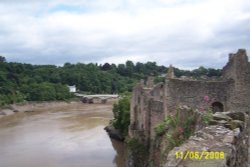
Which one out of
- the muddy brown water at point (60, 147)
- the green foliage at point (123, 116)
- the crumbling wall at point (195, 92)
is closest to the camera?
the crumbling wall at point (195, 92)

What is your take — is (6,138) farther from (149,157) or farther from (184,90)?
(184,90)

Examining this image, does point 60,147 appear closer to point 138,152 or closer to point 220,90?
point 138,152

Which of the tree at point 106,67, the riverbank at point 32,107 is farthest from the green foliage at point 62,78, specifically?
the riverbank at point 32,107

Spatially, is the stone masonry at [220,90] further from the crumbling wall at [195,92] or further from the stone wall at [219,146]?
the stone wall at [219,146]

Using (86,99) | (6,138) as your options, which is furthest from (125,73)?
(6,138)

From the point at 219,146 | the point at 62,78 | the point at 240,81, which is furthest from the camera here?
the point at 62,78

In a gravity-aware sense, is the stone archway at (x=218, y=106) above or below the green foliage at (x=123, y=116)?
above

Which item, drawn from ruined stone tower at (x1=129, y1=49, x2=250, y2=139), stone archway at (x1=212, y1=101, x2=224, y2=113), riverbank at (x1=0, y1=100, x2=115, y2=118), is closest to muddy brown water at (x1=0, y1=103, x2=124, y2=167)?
ruined stone tower at (x1=129, y1=49, x2=250, y2=139)

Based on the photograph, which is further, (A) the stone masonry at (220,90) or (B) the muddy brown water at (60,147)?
(B) the muddy brown water at (60,147)
